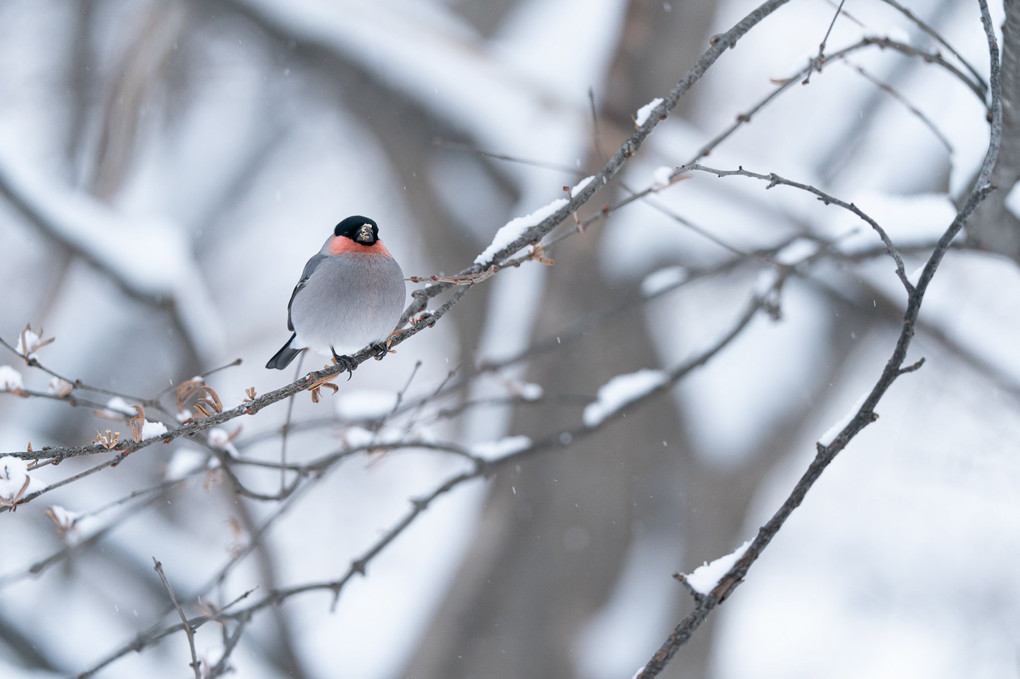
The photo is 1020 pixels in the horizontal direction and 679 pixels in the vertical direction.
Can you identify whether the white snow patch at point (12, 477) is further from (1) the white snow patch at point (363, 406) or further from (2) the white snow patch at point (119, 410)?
(1) the white snow patch at point (363, 406)

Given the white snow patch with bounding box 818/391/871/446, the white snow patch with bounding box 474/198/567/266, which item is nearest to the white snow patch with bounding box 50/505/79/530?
the white snow patch with bounding box 474/198/567/266

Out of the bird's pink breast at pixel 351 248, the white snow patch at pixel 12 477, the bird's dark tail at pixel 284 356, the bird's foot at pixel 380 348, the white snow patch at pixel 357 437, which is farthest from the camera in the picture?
the white snow patch at pixel 357 437

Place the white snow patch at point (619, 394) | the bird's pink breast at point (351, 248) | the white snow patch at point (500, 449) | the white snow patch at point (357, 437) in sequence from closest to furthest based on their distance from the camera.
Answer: the bird's pink breast at point (351, 248) < the white snow patch at point (357, 437) < the white snow patch at point (500, 449) < the white snow patch at point (619, 394)

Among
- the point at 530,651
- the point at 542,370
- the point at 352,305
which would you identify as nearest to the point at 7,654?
the point at 530,651

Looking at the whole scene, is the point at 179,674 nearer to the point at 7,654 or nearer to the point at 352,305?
the point at 7,654

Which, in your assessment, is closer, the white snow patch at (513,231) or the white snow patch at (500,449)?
the white snow patch at (513,231)

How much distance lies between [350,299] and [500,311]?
324 cm

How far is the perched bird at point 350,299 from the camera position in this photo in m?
1.61

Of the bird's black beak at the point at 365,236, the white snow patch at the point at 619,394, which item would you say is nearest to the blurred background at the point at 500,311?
the white snow patch at the point at 619,394

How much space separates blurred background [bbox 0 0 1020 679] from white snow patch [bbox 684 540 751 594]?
1.82 metres

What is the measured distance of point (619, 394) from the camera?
2.72 metres

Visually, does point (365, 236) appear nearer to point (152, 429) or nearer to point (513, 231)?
point (513, 231)

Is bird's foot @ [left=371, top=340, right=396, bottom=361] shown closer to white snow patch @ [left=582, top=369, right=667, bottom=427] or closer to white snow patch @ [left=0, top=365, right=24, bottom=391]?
white snow patch @ [left=0, top=365, right=24, bottom=391]

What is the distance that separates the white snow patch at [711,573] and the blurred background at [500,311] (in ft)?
5.98
